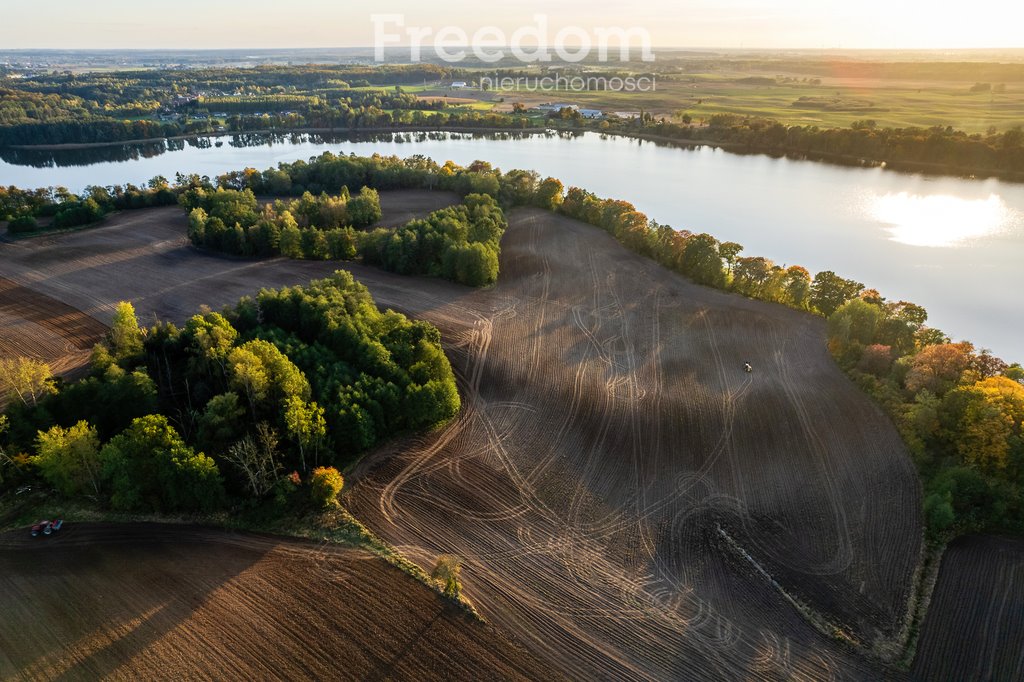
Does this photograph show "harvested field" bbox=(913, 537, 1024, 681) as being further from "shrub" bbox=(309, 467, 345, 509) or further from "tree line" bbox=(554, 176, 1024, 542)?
"shrub" bbox=(309, 467, 345, 509)

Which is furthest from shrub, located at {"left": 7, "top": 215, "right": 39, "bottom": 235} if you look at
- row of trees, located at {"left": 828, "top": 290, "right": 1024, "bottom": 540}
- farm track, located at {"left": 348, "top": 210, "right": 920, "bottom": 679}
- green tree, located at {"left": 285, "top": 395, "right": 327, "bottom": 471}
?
row of trees, located at {"left": 828, "top": 290, "right": 1024, "bottom": 540}

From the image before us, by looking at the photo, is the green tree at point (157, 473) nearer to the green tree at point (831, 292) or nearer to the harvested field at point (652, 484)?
the harvested field at point (652, 484)

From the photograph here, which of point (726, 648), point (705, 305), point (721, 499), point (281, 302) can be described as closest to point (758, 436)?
point (721, 499)

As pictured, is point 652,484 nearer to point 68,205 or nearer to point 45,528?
point 45,528

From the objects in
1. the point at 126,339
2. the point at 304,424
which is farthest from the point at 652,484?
the point at 126,339

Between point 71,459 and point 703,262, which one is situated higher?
point 703,262
